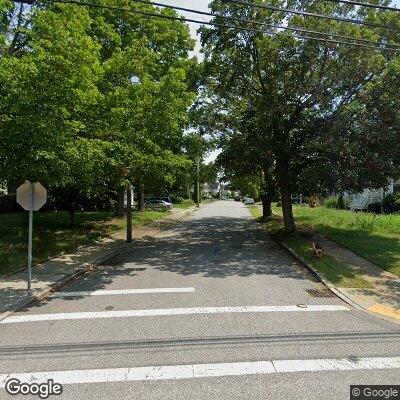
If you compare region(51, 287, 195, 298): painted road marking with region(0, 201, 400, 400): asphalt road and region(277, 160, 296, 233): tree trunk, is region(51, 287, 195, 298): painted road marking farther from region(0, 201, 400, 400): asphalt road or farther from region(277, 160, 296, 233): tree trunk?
region(277, 160, 296, 233): tree trunk

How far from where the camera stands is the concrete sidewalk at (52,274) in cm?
857

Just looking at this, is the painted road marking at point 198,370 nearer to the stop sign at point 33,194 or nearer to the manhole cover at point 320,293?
the manhole cover at point 320,293

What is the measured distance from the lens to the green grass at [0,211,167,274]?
12.9 meters

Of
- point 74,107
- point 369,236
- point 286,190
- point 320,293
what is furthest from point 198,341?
point 369,236

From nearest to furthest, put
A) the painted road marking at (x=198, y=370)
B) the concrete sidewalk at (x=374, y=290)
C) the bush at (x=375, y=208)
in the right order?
the painted road marking at (x=198, y=370) → the concrete sidewalk at (x=374, y=290) → the bush at (x=375, y=208)

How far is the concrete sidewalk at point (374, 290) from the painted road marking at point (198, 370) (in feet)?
9.36

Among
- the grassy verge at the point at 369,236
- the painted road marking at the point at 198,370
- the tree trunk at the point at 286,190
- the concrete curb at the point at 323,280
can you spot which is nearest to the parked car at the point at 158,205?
the grassy verge at the point at 369,236

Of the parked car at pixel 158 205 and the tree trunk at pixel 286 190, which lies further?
the parked car at pixel 158 205

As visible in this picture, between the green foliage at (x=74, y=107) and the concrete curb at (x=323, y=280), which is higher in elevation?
the green foliage at (x=74, y=107)

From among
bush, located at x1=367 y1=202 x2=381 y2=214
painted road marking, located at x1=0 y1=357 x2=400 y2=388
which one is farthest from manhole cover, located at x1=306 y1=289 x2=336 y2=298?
bush, located at x1=367 y1=202 x2=381 y2=214

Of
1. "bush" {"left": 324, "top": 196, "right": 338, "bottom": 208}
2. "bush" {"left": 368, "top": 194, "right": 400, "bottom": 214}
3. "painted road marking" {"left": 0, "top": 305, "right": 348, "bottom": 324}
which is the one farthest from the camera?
"bush" {"left": 324, "top": 196, "right": 338, "bottom": 208}

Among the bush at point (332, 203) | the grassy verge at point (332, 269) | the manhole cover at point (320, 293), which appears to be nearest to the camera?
the manhole cover at point (320, 293)

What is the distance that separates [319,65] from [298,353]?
14.0 metres

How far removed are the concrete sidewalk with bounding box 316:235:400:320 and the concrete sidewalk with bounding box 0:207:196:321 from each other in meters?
6.96
